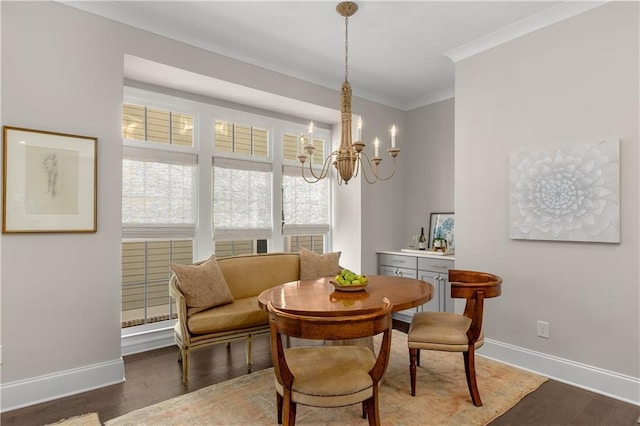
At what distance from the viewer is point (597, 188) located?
274cm

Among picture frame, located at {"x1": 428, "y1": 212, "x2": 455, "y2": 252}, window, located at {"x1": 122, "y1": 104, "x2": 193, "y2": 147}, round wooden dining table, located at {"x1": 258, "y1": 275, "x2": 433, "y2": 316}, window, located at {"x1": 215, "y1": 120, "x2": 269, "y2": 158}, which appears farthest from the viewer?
picture frame, located at {"x1": 428, "y1": 212, "x2": 455, "y2": 252}

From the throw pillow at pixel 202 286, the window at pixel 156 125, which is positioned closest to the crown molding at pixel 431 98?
the window at pixel 156 125

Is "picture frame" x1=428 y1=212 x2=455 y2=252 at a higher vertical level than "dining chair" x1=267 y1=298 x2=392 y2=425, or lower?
higher

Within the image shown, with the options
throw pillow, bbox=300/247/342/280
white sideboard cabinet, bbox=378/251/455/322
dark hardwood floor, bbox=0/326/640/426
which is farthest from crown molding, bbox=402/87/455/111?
dark hardwood floor, bbox=0/326/640/426

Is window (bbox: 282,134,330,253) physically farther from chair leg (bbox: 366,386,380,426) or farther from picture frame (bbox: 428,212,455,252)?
chair leg (bbox: 366,386,380,426)

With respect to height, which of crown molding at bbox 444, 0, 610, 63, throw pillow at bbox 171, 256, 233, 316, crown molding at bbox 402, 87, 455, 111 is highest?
crown molding at bbox 444, 0, 610, 63

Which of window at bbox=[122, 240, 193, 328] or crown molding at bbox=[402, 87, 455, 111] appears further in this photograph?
crown molding at bbox=[402, 87, 455, 111]

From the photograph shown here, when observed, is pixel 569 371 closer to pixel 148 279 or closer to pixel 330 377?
pixel 330 377

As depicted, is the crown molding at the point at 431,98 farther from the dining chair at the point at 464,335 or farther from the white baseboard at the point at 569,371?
the white baseboard at the point at 569,371

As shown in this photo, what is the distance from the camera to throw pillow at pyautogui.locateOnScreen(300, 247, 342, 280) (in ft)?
13.3

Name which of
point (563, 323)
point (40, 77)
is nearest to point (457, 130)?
point (563, 323)

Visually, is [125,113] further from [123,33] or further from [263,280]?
[263,280]

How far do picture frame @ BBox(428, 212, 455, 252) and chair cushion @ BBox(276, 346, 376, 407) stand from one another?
2737 millimetres

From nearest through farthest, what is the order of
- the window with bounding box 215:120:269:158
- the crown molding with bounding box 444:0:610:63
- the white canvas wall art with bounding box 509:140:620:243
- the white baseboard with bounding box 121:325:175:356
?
1. the white canvas wall art with bounding box 509:140:620:243
2. the crown molding with bounding box 444:0:610:63
3. the white baseboard with bounding box 121:325:175:356
4. the window with bounding box 215:120:269:158
